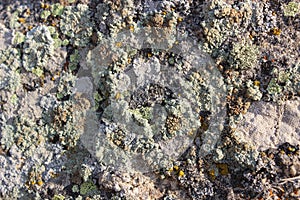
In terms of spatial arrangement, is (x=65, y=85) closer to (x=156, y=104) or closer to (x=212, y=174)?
(x=156, y=104)

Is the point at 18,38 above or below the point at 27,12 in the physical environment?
below

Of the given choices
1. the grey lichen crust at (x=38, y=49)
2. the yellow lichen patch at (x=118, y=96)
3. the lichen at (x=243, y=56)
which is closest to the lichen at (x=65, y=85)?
the grey lichen crust at (x=38, y=49)

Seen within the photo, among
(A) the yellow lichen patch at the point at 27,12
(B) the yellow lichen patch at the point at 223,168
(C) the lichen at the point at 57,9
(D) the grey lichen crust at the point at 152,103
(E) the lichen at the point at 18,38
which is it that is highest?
(C) the lichen at the point at 57,9

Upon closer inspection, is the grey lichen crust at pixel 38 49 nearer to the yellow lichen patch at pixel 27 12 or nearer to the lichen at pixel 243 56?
the yellow lichen patch at pixel 27 12

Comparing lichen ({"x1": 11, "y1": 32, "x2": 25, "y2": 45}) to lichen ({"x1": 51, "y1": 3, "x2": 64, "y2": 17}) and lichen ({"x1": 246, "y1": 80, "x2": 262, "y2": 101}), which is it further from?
lichen ({"x1": 246, "y1": 80, "x2": 262, "y2": 101})

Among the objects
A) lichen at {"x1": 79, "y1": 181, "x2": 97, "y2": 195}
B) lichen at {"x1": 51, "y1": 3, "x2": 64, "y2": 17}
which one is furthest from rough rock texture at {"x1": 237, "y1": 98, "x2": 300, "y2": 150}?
lichen at {"x1": 51, "y1": 3, "x2": 64, "y2": 17}

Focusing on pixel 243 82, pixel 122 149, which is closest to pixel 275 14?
pixel 243 82

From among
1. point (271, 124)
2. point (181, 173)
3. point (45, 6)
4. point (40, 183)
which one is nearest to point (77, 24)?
point (45, 6)

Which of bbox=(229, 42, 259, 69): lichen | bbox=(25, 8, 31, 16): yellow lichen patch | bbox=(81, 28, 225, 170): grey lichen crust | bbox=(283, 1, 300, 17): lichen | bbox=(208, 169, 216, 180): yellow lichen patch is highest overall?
bbox=(283, 1, 300, 17): lichen

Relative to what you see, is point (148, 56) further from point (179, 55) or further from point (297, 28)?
point (297, 28)
